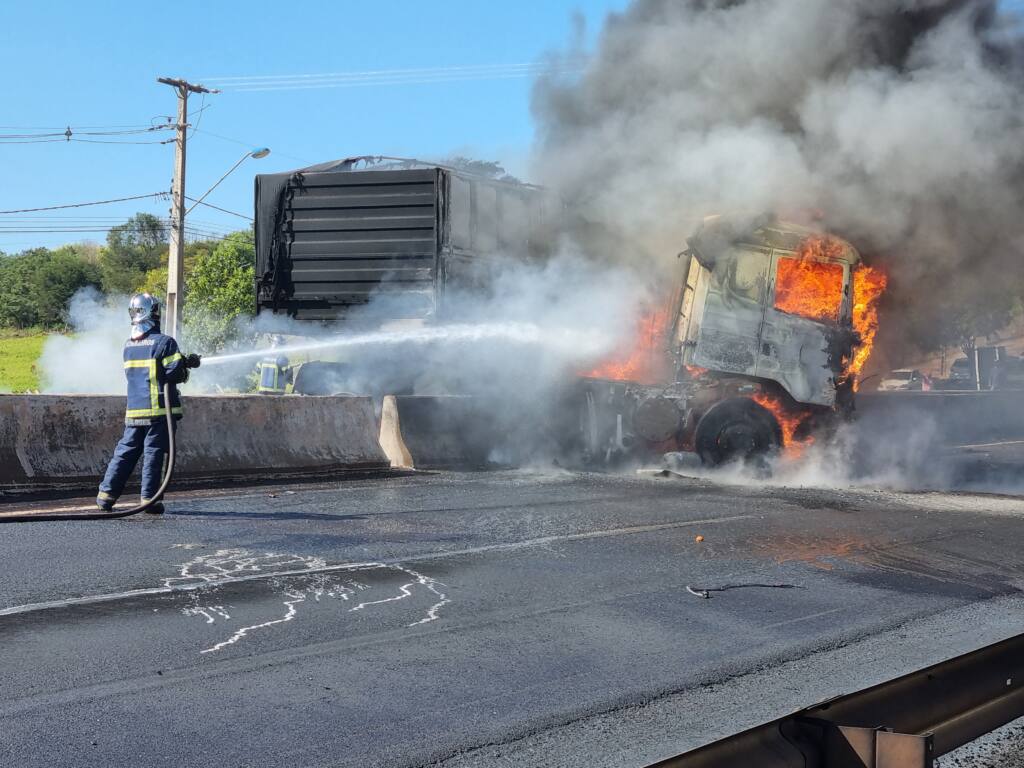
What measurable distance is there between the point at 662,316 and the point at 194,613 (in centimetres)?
884

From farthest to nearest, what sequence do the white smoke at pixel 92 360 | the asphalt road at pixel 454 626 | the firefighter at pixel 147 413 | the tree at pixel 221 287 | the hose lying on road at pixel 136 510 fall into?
the tree at pixel 221 287
the white smoke at pixel 92 360
the firefighter at pixel 147 413
the hose lying on road at pixel 136 510
the asphalt road at pixel 454 626

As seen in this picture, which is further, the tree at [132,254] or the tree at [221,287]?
the tree at [132,254]

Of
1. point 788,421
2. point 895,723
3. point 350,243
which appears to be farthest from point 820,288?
point 895,723

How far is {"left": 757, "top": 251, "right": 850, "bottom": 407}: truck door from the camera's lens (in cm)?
1211

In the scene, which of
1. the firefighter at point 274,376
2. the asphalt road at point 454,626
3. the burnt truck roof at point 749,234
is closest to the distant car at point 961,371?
the burnt truck roof at point 749,234

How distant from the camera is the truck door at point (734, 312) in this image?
1204cm

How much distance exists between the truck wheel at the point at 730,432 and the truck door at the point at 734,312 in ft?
1.39

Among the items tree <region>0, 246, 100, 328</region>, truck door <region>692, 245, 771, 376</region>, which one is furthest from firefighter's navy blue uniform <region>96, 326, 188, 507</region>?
tree <region>0, 246, 100, 328</region>

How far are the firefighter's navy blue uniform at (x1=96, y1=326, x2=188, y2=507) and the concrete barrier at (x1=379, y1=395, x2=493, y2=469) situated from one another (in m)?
4.64

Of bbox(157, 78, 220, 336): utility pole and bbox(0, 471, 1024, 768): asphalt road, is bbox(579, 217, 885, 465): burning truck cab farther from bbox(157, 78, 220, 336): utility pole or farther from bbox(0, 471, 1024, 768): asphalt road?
bbox(157, 78, 220, 336): utility pole

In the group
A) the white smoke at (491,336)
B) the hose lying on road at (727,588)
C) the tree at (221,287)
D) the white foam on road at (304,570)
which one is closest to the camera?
the white foam on road at (304,570)

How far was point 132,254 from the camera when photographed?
287ft

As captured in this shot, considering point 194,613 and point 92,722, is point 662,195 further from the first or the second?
point 92,722

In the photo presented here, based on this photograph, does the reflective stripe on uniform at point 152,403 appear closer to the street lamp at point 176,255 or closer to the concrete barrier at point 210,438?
the concrete barrier at point 210,438
